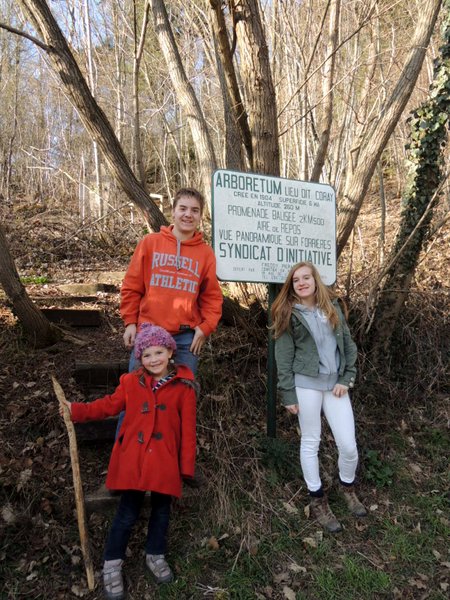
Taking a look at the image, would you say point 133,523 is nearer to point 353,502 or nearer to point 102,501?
point 102,501

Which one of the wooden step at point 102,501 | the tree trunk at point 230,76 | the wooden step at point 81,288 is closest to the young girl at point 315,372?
the wooden step at point 102,501

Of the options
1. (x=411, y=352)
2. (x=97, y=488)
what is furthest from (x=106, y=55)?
(x=97, y=488)

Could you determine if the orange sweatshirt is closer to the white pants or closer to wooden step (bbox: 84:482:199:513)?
the white pants

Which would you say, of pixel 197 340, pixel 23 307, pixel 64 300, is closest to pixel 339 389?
pixel 197 340

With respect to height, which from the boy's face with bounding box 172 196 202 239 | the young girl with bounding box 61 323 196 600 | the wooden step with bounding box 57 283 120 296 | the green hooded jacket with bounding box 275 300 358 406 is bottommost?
the young girl with bounding box 61 323 196 600

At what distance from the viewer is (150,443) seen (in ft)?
9.12

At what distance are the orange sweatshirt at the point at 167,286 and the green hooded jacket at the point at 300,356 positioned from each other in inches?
22.4

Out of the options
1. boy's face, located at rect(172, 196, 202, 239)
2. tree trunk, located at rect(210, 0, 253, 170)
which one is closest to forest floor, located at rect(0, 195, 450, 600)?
boy's face, located at rect(172, 196, 202, 239)

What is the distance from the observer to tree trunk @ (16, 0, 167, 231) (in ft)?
13.0

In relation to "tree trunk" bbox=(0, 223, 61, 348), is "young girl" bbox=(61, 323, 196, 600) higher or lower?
lower

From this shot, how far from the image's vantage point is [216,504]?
3420 millimetres

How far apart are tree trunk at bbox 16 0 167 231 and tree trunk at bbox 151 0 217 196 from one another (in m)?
1.07

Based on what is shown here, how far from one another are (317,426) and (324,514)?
26.0 inches

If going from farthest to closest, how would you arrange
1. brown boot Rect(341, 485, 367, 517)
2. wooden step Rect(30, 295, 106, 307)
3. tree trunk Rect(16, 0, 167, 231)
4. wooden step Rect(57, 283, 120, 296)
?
wooden step Rect(57, 283, 120, 296)
wooden step Rect(30, 295, 106, 307)
tree trunk Rect(16, 0, 167, 231)
brown boot Rect(341, 485, 367, 517)
